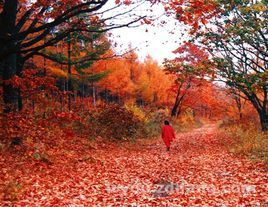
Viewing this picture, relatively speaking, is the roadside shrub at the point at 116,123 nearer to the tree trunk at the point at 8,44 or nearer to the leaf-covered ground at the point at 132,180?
the leaf-covered ground at the point at 132,180

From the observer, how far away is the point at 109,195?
8281mm

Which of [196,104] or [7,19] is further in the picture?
[196,104]

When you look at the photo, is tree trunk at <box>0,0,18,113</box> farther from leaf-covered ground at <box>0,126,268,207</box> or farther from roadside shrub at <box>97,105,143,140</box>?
roadside shrub at <box>97,105,143,140</box>

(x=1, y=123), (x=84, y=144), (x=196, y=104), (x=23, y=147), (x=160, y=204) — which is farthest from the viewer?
(x=196, y=104)

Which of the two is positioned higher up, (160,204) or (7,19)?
(7,19)

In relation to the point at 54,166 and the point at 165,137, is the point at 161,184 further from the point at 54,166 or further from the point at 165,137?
the point at 165,137

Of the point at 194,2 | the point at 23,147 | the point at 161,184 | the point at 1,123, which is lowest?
the point at 161,184

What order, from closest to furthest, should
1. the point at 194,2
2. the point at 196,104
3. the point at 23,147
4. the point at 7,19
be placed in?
the point at 194,2 → the point at 7,19 → the point at 23,147 → the point at 196,104

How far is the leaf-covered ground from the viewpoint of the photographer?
7.69m

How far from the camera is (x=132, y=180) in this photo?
32.6ft

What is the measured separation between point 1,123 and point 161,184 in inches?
233

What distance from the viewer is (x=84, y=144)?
15680 mm

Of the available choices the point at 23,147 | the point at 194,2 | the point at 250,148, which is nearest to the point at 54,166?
the point at 23,147

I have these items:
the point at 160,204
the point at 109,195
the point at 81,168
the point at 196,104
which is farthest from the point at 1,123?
the point at 196,104
